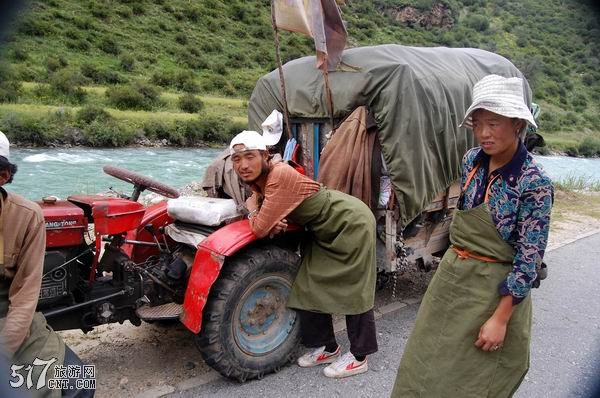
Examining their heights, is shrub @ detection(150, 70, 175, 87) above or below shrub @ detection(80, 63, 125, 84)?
below

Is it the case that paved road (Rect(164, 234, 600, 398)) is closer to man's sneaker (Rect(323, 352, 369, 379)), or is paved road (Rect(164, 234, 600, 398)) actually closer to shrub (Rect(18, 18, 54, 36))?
man's sneaker (Rect(323, 352, 369, 379))

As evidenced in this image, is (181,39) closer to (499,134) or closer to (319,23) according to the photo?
(319,23)

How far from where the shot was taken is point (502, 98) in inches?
72.9

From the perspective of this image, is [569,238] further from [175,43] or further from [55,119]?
[175,43]

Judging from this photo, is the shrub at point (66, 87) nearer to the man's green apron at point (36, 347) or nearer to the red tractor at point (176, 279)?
the red tractor at point (176, 279)

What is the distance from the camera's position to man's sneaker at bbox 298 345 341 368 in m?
3.37

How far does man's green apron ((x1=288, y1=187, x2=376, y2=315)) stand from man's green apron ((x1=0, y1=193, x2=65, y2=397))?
1498 mm

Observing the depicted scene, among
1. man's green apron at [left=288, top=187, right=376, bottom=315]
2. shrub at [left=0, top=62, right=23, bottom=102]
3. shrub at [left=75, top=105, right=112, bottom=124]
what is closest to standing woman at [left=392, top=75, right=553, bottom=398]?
man's green apron at [left=288, top=187, right=376, bottom=315]

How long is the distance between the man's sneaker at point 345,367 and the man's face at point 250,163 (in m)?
1.44

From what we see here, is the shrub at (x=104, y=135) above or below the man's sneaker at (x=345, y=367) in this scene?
below

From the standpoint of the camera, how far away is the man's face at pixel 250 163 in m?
2.87

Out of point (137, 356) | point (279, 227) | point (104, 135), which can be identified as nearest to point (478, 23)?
point (104, 135)

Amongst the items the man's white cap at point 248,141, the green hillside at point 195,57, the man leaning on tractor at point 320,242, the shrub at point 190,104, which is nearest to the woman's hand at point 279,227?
the man leaning on tractor at point 320,242

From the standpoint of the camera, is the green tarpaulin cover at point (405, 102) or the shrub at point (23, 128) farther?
the shrub at point (23, 128)
